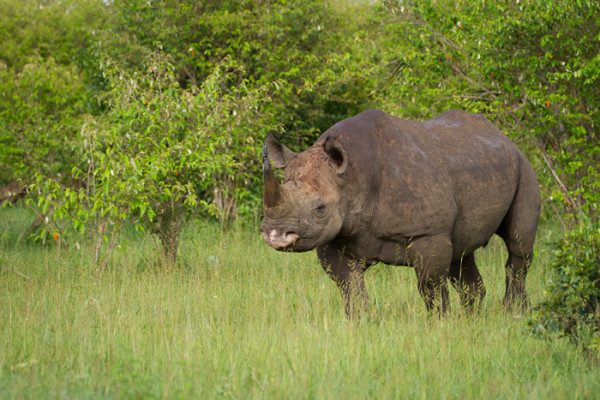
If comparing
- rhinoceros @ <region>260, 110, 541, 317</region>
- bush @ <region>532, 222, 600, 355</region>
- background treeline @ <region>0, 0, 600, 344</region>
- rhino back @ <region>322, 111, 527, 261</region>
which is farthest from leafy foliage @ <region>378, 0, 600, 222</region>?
bush @ <region>532, 222, 600, 355</region>

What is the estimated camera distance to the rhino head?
5426 millimetres

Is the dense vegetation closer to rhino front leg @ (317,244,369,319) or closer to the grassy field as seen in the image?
the grassy field

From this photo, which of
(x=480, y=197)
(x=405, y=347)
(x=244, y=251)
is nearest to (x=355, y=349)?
(x=405, y=347)

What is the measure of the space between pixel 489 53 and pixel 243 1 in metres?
5.89

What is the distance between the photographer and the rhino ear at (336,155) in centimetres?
573

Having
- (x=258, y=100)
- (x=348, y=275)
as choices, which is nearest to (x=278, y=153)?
(x=348, y=275)

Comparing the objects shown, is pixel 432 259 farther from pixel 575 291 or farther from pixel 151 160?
pixel 151 160

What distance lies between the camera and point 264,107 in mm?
13875

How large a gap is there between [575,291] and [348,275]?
190cm

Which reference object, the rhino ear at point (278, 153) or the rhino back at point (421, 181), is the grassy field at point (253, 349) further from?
the rhino ear at point (278, 153)

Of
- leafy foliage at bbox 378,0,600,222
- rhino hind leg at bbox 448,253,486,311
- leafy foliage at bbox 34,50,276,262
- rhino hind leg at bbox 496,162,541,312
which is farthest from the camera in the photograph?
leafy foliage at bbox 378,0,600,222

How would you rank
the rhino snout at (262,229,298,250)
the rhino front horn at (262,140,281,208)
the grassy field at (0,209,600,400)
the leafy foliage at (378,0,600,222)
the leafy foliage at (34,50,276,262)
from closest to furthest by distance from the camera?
the grassy field at (0,209,600,400), the rhino front horn at (262,140,281,208), the rhino snout at (262,229,298,250), the leafy foliage at (34,50,276,262), the leafy foliage at (378,0,600,222)

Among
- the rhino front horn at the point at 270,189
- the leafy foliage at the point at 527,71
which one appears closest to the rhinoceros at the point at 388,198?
the rhino front horn at the point at 270,189

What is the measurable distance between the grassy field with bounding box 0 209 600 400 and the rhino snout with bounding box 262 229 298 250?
64 centimetres
